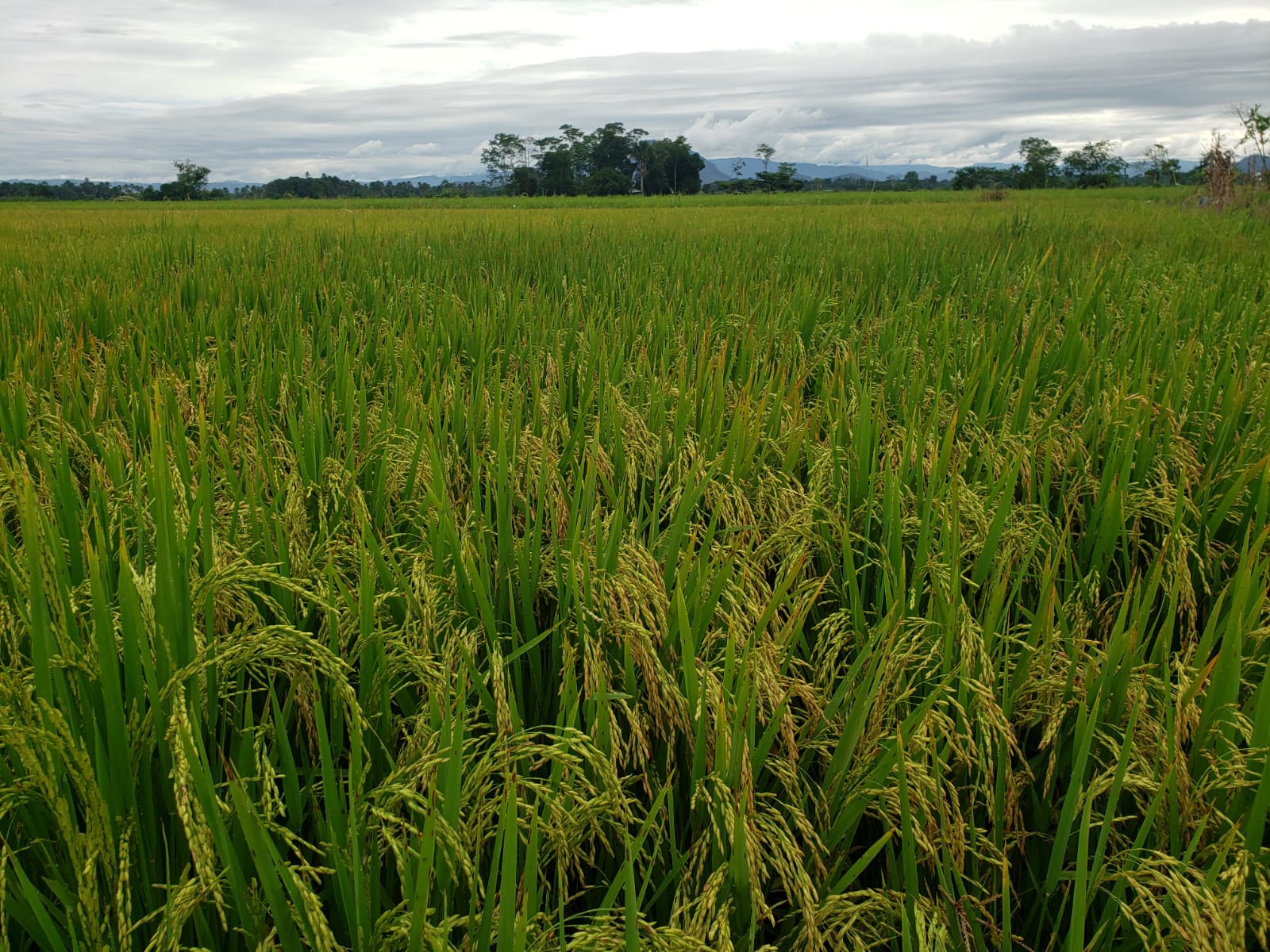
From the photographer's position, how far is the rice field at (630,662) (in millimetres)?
831

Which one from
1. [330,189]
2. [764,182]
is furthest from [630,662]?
[330,189]

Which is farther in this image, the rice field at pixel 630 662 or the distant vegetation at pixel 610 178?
the distant vegetation at pixel 610 178

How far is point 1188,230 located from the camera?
785 cm

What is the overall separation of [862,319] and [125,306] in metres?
3.48

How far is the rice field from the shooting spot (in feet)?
2.73

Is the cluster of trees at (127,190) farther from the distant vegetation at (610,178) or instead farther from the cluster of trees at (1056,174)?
the cluster of trees at (1056,174)


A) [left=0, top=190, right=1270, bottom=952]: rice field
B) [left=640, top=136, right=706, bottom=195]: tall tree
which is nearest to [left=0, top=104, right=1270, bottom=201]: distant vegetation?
[left=640, top=136, right=706, bottom=195]: tall tree

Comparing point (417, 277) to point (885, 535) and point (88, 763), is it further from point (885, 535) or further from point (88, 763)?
point (88, 763)

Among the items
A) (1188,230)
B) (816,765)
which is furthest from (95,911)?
(1188,230)

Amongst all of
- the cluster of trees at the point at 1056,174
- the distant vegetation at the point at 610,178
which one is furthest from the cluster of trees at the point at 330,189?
the cluster of trees at the point at 1056,174

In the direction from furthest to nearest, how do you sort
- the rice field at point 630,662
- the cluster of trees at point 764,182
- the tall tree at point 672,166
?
the tall tree at point 672,166, the cluster of trees at point 764,182, the rice field at point 630,662

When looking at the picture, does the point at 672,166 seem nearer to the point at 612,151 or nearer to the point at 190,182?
the point at 612,151

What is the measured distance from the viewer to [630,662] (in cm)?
114

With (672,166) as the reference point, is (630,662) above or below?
below
